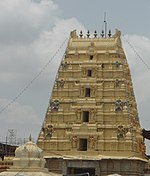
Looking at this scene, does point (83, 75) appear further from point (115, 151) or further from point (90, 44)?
point (115, 151)

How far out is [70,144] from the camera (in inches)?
2050

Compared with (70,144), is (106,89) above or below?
above

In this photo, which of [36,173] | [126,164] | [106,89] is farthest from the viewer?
[106,89]

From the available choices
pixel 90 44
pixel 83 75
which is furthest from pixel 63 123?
pixel 90 44

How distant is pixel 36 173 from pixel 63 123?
16534 mm

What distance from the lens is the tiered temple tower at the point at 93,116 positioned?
51031mm

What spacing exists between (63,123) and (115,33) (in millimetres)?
12354

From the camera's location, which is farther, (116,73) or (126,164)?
(116,73)

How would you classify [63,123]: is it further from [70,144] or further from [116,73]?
[116,73]

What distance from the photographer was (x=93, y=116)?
2077 inches

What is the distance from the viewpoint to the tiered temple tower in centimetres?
5103

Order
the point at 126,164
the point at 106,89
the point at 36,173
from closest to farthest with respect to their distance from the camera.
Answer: the point at 36,173 < the point at 126,164 < the point at 106,89

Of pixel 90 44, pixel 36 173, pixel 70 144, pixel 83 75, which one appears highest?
pixel 90 44

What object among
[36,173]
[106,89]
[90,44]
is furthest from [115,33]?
[36,173]
